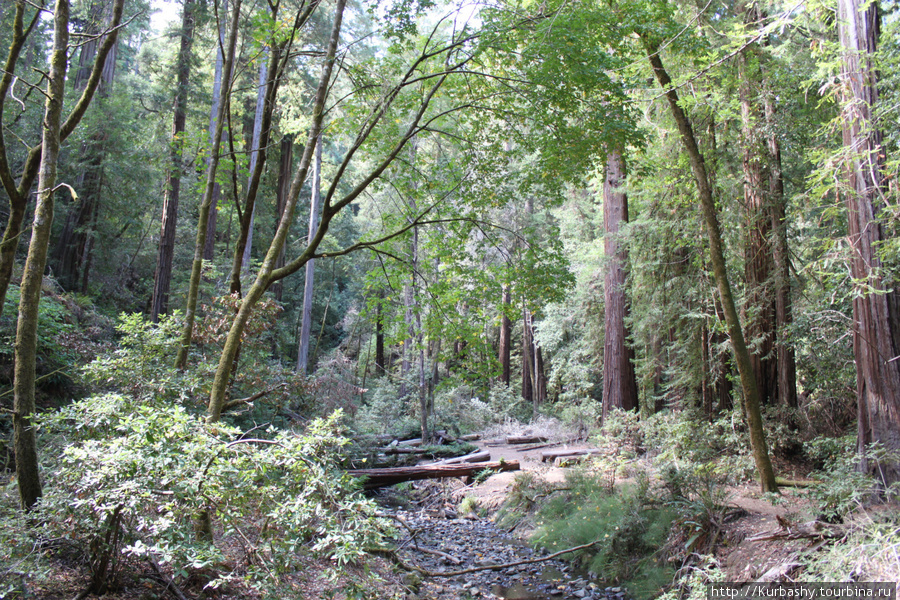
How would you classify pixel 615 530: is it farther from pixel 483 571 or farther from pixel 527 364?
pixel 527 364

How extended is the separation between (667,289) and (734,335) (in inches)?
149

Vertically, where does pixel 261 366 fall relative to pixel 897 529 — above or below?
above

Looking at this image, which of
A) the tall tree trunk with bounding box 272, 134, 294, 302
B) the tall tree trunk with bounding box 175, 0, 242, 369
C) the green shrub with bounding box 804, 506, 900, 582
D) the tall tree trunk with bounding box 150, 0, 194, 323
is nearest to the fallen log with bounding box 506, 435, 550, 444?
the tall tree trunk with bounding box 272, 134, 294, 302

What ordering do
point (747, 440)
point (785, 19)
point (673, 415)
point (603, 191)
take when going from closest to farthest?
point (785, 19), point (747, 440), point (673, 415), point (603, 191)

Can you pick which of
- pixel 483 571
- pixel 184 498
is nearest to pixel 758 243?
pixel 483 571

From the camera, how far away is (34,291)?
391cm

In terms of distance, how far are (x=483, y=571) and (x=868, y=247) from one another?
608cm

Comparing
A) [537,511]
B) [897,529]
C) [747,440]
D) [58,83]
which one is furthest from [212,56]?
[897,529]

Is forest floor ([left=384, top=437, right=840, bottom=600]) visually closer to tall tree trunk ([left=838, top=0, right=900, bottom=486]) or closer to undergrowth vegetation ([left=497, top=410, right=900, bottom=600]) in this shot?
undergrowth vegetation ([left=497, top=410, right=900, bottom=600])

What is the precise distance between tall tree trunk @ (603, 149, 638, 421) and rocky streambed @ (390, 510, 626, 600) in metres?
4.43

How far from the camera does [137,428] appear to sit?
333cm

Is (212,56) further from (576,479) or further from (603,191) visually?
(576,479)

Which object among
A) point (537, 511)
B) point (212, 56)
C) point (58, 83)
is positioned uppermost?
point (212, 56)

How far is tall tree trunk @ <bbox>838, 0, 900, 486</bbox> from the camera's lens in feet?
17.1
